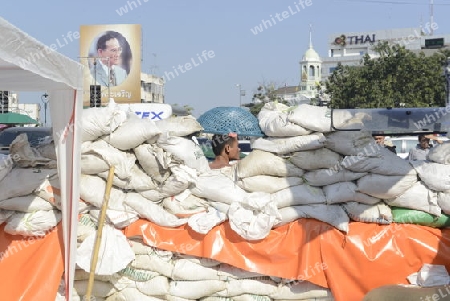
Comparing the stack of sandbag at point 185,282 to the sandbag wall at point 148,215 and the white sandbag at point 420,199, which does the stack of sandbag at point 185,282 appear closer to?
the sandbag wall at point 148,215

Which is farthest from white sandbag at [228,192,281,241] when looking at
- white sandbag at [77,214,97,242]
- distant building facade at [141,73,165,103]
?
distant building facade at [141,73,165,103]

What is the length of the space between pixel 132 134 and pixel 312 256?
4.69 ft

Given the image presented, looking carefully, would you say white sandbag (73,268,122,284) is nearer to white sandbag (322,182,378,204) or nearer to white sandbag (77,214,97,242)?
white sandbag (77,214,97,242)

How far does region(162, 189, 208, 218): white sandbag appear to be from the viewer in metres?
4.32

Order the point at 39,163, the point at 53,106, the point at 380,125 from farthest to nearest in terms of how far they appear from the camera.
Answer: the point at 39,163 < the point at 53,106 < the point at 380,125

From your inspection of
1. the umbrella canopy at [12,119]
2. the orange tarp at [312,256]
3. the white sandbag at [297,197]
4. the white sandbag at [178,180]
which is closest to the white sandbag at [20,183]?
the orange tarp at [312,256]

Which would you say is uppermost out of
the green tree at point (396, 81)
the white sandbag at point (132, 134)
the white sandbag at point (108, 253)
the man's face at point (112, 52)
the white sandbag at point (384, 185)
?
the man's face at point (112, 52)

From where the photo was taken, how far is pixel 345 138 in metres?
4.16

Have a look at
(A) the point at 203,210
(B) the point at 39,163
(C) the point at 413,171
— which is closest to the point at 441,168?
(C) the point at 413,171

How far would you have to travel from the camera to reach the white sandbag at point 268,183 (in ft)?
14.0

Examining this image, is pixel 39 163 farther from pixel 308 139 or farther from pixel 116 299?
pixel 308 139

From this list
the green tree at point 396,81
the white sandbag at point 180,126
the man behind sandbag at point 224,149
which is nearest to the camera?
the white sandbag at point 180,126

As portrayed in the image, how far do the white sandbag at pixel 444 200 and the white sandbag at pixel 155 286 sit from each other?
1.87m

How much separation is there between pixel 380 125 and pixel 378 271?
1.06 m
